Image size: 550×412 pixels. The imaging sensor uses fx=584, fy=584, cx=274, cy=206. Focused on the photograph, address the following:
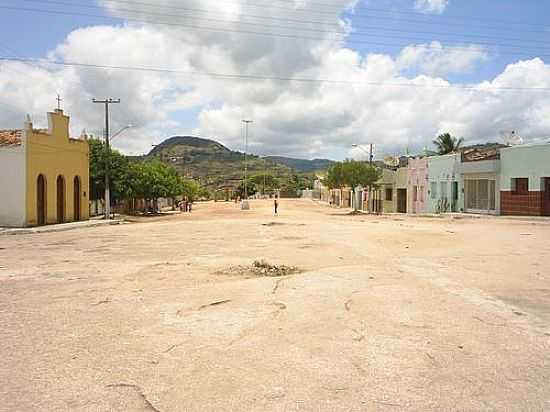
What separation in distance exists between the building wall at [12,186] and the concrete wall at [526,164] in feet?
105

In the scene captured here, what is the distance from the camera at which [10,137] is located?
36.1m

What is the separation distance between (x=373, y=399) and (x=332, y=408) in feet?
1.60

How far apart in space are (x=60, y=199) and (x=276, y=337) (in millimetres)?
35515

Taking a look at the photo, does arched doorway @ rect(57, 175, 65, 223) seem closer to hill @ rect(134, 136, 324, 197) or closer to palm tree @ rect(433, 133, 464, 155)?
palm tree @ rect(433, 133, 464, 155)

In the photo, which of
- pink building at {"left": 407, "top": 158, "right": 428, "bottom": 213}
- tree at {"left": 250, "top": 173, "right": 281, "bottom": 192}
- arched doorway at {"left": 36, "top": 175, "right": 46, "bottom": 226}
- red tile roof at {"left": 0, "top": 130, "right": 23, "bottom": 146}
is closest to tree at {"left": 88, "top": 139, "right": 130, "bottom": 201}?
arched doorway at {"left": 36, "top": 175, "right": 46, "bottom": 226}

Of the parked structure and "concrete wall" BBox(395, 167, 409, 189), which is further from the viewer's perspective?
"concrete wall" BBox(395, 167, 409, 189)

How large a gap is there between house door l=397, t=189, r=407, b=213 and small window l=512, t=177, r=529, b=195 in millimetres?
21584

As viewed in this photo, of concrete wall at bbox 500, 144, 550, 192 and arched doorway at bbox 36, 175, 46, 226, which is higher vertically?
concrete wall at bbox 500, 144, 550, 192

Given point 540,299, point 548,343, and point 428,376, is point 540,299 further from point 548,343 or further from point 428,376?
point 428,376

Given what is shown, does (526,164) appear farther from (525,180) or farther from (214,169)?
(214,169)

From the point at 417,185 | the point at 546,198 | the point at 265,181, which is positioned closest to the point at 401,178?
the point at 417,185

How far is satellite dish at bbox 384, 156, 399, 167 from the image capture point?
6681 cm

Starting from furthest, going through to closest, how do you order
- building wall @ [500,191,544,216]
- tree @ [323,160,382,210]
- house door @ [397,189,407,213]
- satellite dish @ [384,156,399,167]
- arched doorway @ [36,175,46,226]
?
1. satellite dish @ [384,156,399,167]
2. tree @ [323,160,382,210]
3. house door @ [397,189,407,213]
4. building wall @ [500,191,544,216]
5. arched doorway @ [36,175,46,226]

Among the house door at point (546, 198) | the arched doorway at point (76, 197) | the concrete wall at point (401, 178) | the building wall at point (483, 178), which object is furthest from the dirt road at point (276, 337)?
the concrete wall at point (401, 178)
